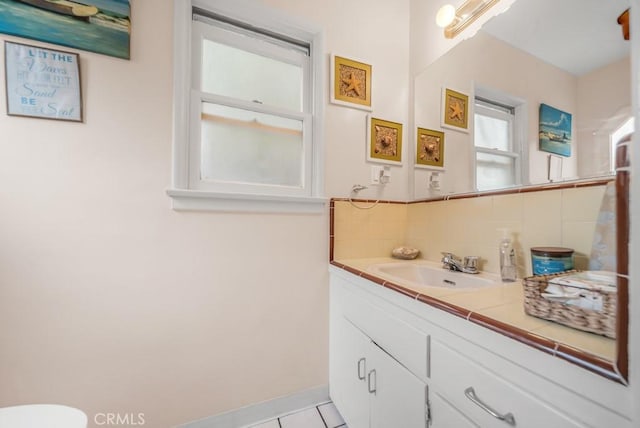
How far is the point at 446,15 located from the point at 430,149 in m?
0.68

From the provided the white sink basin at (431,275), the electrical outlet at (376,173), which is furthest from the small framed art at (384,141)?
the white sink basin at (431,275)

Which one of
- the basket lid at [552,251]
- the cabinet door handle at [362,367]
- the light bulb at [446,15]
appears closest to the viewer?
the basket lid at [552,251]

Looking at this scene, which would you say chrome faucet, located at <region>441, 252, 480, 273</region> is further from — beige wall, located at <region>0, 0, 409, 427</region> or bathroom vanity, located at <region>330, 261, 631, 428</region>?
beige wall, located at <region>0, 0, 409, 427</region>

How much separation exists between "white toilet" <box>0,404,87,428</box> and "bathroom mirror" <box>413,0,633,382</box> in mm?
1675

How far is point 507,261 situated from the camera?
0.92m

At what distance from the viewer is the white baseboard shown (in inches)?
43.6

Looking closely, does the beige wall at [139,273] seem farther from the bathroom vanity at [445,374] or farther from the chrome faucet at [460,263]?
the chrome faucet at [460,263]

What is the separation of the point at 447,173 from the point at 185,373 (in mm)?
1643

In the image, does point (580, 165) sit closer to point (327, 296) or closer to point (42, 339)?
point (327, 296)

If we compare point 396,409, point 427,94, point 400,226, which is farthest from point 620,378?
point 427,94

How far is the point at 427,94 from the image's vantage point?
1.41 metres

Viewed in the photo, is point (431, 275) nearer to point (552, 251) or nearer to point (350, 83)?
point (552, 251)

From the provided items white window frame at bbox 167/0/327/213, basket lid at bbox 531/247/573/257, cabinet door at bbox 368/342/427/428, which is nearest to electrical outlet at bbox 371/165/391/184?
white window frame at bbox 167/0/327/213

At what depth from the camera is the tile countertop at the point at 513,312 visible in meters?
0.41
